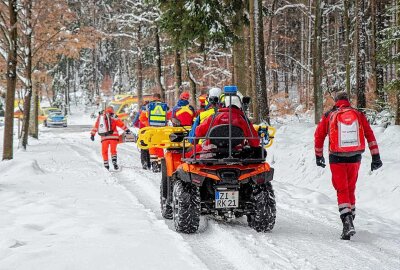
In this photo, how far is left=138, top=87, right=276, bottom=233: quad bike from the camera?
6465 mm

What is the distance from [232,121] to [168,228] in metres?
1.75

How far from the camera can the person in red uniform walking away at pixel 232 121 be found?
6848 millimetres

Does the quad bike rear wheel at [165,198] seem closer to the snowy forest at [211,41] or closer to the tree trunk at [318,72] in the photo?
the snowy forest at [211,41]

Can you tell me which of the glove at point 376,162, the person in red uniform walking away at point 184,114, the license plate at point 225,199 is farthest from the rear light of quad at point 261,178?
the person in red uniform walking away at point 184,114

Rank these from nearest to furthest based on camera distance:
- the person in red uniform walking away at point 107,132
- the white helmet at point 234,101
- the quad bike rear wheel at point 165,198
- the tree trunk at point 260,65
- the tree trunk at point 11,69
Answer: the white helmet at point 234,101 < the quad bike rear wheel at point 165,198 < the tree trunk at point 11,69 < the person in red uniform walking away at point 107,132 < the tree trunk at point 260,65

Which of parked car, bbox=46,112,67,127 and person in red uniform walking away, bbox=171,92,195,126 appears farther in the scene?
parked car, bbox=46,112,67,127

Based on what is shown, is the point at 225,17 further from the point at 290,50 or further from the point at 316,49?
the point at 290,50

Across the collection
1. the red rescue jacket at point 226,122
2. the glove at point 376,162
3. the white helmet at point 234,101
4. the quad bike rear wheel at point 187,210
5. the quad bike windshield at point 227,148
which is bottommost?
the quad bike rear wheel at point 187,210

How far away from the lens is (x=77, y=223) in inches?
266

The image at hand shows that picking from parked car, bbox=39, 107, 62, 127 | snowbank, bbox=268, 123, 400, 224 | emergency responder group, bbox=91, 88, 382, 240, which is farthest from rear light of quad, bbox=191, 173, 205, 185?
parked car, bbox=39, 107, 62, 127

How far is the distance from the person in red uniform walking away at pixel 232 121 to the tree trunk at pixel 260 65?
9192 millimetres

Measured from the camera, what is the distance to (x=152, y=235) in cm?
617

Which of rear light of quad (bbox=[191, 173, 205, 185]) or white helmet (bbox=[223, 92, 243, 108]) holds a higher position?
white helmet (bbox=[223, 92, 243, 108])

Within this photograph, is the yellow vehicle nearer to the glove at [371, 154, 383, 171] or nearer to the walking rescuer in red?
the walking rescuer in red
